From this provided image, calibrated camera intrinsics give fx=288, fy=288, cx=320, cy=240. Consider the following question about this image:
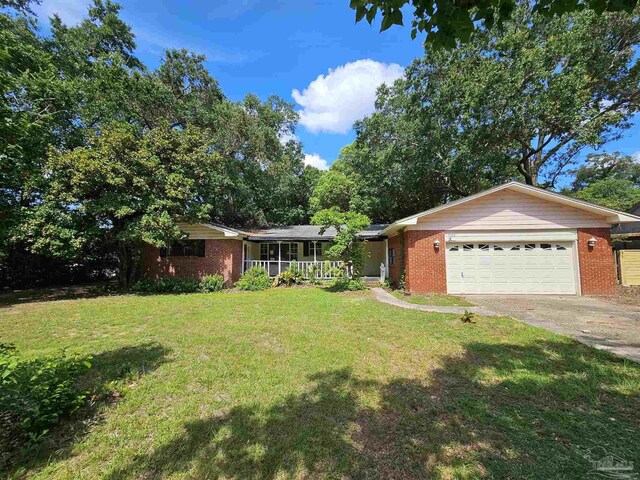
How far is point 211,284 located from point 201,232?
10.1ft

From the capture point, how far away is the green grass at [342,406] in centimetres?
244

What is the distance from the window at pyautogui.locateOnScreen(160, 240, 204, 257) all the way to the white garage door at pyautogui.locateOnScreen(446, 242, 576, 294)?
12.6 m

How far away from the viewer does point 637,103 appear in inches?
606

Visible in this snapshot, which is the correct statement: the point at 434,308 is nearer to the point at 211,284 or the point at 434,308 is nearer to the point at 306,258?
the point at 211,284

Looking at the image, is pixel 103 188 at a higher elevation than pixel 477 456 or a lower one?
higher

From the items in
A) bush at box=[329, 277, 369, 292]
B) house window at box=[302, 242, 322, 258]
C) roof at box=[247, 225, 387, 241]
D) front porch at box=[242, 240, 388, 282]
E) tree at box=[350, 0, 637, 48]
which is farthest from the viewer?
house window at box=[302, 242, 322, 258]

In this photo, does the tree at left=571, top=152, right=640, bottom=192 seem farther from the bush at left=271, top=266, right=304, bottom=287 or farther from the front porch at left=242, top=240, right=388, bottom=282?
the bush at left=271, top=266, right=304, bottom=287

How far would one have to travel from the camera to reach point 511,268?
Result: 469 inches

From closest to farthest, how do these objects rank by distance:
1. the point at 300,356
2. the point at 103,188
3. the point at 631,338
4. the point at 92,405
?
1. the point at 92,405
2. the point at 300,356
3. the point at 631,338
4. the point at 103,188

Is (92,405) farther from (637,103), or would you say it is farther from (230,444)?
(637,103)

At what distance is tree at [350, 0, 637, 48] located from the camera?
2279mm

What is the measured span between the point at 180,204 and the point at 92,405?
36.6ft

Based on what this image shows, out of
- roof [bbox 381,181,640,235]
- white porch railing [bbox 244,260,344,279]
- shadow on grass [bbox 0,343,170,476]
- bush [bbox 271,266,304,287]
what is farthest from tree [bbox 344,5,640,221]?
shadow on grass [bbox 0,343,170,476]

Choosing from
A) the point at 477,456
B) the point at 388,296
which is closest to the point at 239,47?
the point at 388,296
